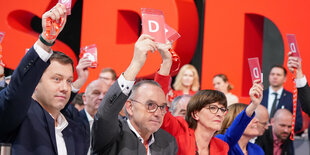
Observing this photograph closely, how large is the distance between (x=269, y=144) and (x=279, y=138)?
16 cm

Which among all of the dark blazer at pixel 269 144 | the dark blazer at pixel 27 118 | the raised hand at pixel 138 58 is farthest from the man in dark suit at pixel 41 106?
the dark blazer at pixel 269 144

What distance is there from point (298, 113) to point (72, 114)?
3.81 metres

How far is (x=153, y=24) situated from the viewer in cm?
303

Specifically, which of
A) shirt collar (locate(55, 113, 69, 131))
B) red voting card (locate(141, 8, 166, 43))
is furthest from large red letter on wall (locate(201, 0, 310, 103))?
shirt collar (locate(55, 113, 69, 131))

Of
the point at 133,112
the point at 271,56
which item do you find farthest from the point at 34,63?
the point at 271,56

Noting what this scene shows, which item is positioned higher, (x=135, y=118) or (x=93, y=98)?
(x=135, y=118)

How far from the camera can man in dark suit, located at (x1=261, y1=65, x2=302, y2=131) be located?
21.5 feet

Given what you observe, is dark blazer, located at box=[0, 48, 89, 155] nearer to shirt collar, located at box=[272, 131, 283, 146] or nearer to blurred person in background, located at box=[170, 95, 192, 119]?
blurred person in background, located at box=[170, 95, 192, 119]

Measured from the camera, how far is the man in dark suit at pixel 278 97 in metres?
6.56

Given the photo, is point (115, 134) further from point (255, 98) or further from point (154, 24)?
point (255, 98)

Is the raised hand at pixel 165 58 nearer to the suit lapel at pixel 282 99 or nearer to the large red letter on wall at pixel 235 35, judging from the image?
the suit lapel at pixel 282 99

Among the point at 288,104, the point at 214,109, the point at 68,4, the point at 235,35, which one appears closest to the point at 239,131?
the point at 214,109

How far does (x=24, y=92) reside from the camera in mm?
2506

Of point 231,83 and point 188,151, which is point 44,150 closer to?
point 188,151
